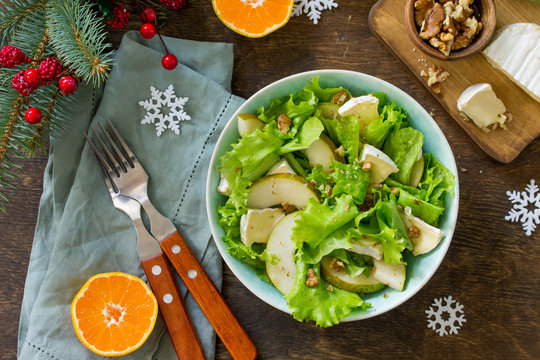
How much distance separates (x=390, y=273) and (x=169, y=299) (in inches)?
33.4

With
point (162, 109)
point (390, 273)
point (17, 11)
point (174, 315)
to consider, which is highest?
point (17, 11)

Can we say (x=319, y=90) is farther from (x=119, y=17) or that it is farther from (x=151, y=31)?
(x=119, y=17)

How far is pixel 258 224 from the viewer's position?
1.64 meters

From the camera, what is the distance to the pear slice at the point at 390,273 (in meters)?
1.60

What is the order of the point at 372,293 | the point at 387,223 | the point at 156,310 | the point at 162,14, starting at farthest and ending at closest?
the point at 162,14 → the point at 156,310 → the point at 372,293 → the point at 387,223

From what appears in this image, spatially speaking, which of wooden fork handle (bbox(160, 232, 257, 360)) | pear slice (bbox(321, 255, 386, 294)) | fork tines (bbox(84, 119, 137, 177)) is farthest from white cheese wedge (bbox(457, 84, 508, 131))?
fork tines (bbox(84, 119, 137, 177))

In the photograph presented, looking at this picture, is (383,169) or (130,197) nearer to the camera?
(383,169)

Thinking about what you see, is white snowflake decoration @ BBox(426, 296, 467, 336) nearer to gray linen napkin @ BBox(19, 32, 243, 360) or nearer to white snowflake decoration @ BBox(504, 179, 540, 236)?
white snowflake decoration @ BBox(504, 179, 540, 236)

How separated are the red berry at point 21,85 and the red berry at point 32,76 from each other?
13 millimetres

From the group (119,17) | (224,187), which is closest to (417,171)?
(224,187)

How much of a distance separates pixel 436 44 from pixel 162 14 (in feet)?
3.55

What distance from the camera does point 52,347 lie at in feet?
6.09

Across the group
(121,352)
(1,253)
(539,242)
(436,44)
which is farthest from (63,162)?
(539,242)

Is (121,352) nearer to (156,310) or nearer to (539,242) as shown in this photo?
(156,310)
